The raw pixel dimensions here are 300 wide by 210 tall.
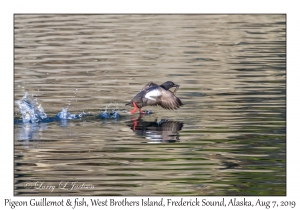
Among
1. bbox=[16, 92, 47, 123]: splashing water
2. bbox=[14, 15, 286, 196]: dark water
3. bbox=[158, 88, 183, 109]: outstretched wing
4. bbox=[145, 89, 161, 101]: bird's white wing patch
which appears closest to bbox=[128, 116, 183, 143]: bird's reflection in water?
bbox=[14, 15, 286, 196]: dark water

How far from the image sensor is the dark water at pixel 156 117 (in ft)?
40.4

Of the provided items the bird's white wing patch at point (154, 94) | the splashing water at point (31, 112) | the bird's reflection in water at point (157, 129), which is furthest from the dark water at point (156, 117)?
the bird's white wing patch at point (154, 94)

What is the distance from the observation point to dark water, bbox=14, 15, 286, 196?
12320 millimetres

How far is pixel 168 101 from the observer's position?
1667cm

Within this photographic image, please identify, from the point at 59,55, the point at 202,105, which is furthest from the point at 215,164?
the point at 59,55

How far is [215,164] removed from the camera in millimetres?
13031

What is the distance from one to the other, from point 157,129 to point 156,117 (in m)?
1.31

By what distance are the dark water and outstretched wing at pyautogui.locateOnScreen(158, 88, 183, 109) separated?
0.28 meters

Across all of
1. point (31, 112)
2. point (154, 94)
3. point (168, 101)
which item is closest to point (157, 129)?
point (168, 101)

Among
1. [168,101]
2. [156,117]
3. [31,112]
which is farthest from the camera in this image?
[156,117]

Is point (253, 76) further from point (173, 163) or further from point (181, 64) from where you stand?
point (173, 163)

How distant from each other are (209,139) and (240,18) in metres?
23.0

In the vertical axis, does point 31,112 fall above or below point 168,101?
below

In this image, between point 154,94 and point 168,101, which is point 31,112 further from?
point 168,101
